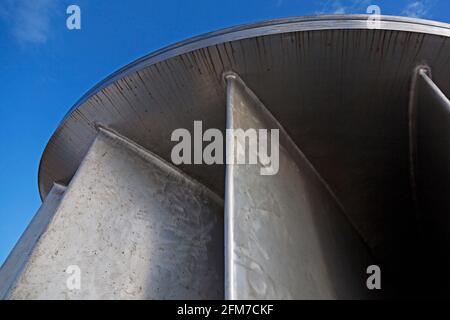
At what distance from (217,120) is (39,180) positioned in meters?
2.68

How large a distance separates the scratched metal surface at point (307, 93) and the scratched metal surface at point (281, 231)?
22cm

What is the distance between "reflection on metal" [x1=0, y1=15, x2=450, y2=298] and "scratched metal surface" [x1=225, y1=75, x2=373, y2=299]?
0.5 inches

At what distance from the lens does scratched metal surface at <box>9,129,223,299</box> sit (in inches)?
118

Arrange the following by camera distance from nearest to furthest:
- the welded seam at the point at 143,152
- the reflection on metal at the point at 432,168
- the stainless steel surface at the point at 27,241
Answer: the reflection on metal at the point at 432,168 < the stainless steel surface at the point at 27,241 < the welded seam at the point at 143,152

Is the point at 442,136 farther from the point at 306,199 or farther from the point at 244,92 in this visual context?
the point at 244,92

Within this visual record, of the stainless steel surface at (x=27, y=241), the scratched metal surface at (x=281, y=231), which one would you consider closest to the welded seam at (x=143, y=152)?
the stainless steel surface at (x=27, y=241)

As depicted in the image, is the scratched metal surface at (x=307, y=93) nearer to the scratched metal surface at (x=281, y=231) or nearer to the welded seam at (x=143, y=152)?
the welded seam at (x=143, y=152)

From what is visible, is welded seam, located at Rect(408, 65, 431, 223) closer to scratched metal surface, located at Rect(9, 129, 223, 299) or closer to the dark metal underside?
the dark metal underside

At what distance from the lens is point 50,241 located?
9.93 feet

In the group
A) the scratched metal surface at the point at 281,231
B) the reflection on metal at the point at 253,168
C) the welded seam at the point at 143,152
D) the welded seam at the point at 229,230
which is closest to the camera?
the welded seam at the point at 229,230

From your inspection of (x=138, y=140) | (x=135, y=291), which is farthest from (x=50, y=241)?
(x=138, y=140)

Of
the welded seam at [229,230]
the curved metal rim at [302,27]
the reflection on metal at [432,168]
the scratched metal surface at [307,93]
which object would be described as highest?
the curved metal rim at [302,27]

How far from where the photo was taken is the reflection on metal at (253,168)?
2.92m
